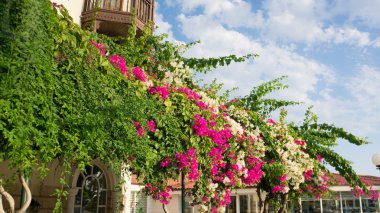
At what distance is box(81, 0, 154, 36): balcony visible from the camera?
33.0 feet

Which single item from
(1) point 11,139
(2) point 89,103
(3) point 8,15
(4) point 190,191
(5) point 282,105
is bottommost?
(4) point 190,191

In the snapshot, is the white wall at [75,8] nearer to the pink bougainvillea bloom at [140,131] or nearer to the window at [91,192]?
the window at [91,192]

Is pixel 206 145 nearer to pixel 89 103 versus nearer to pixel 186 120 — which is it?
pixel 186 120

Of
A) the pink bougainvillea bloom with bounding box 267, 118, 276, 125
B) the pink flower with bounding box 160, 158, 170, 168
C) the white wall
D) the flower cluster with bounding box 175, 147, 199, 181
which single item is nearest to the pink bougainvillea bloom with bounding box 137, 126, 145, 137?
the pink flower with bounding box 160, 158, 170, 168

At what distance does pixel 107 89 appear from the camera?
13.2ft

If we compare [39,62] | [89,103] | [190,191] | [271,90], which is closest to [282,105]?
[271,90]

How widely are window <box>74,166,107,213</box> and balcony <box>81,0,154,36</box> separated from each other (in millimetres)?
3967

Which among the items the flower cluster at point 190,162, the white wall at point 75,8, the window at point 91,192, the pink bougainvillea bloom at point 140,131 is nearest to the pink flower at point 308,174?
the flower cluster at point 190,162

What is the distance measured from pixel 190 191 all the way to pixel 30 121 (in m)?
3.63

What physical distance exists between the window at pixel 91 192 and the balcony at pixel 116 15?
3967mm

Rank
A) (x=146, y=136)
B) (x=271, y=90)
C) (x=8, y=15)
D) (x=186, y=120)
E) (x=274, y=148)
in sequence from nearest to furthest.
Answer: (x=8, y=15)
(x=146, y=136)
(x=186, y=120)
(x=274, y=148)
(x=271, y=90)

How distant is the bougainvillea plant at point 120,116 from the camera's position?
9.88 ft

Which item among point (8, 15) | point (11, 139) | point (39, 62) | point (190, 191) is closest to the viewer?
point (11, 139)

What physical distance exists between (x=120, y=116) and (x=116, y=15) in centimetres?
684
